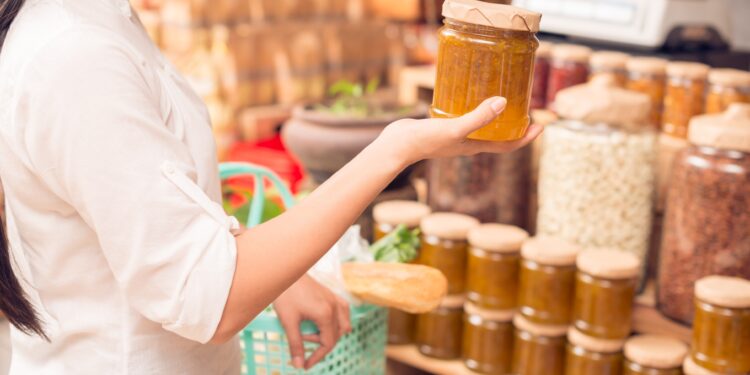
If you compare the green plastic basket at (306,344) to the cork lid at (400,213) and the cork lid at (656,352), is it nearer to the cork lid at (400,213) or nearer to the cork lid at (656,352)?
the cork lid at (400,213)

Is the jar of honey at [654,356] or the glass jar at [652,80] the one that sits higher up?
the glass jar at [652,80]

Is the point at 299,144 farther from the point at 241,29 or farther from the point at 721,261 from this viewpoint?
the point at 241,29

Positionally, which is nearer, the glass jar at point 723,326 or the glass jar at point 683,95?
the glass jar at point 723,326

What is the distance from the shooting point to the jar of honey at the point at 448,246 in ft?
4.87

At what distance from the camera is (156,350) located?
35.9 inches

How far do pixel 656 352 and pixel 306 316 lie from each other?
1.85 ft

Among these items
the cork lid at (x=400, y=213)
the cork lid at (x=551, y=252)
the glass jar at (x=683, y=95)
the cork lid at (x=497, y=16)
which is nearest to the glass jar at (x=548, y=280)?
the cork lid at (x=551, y=252)

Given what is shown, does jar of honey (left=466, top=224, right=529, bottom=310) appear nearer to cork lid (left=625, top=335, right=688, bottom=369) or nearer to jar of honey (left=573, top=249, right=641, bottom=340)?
jar of honey (left=573, top=249, right=641, bottom=340)

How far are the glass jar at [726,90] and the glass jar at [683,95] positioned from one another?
3cm

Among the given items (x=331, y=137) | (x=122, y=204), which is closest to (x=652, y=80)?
(x=331, y=137)

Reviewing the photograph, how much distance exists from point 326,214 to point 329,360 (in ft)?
1.68

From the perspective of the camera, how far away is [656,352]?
4.22 ft

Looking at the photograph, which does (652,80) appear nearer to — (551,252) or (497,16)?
(551,252)

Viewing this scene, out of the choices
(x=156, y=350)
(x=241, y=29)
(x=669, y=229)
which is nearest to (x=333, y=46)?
(x=241, y=29)
